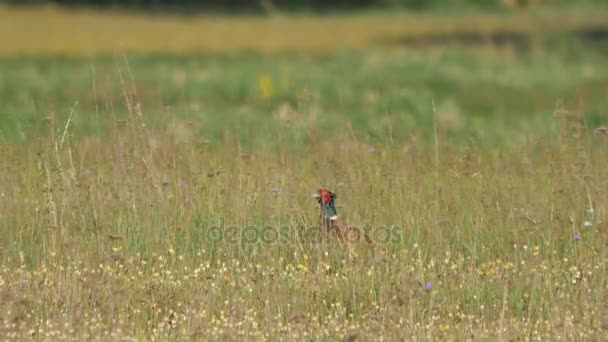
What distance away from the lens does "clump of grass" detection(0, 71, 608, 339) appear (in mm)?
5457

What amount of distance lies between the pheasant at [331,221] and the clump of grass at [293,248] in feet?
0.22

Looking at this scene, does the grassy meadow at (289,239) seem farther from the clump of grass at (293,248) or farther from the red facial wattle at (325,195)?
the red facial wattle at (325,195)

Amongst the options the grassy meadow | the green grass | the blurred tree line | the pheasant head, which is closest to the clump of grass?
the grassy meadow

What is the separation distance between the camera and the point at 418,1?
30547 mm

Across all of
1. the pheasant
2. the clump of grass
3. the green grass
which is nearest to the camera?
the clump of grass

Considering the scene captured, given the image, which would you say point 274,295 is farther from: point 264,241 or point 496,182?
point 496,182

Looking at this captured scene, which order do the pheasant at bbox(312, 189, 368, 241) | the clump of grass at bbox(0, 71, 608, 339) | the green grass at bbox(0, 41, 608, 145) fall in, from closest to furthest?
the clump of grass at bbox(0, 71, 608, 339) → the pheasant at bbox(312, 189, 368, 241) → the green grass at bbox(0, 41, 608, 145)

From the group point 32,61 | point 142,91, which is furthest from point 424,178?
point 32,61

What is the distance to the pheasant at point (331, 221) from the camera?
624 centimetres

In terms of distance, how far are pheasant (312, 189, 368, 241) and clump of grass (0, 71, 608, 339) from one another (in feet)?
0.22

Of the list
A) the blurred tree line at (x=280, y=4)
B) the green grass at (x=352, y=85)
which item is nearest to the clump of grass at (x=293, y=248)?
the green grass at (x=352, y=85)

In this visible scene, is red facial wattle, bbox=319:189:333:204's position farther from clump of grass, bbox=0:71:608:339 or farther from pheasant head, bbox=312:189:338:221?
clump of grass, bbox=0:71:608:339

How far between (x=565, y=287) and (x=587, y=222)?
519 millimetres

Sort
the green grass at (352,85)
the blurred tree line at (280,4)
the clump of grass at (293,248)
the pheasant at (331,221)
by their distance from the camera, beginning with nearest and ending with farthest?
the clump of grass at (293,248) < the pheasant at (331,221) < the green grass at (352,85) < the blurred tree line at (280,4)
